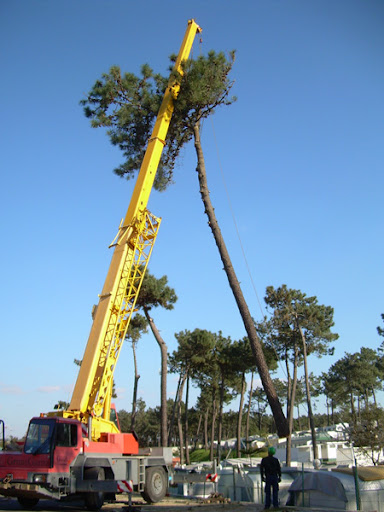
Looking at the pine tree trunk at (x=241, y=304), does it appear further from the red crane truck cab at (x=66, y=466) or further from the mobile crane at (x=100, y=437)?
the red crane truck cab at (x=66, y=466)

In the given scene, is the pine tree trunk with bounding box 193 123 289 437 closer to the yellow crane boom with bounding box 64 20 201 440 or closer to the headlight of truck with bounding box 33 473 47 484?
the yellow crane boom with bounding box 64 20 201 440

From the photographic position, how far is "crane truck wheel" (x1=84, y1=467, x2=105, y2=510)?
437 inches

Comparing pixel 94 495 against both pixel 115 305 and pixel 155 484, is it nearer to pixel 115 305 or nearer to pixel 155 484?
pixel 155 484

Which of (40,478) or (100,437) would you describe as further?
(100,437)

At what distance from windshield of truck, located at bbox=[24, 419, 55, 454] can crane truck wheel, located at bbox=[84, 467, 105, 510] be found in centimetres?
114

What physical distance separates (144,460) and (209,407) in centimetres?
5930

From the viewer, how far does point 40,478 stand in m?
10.4

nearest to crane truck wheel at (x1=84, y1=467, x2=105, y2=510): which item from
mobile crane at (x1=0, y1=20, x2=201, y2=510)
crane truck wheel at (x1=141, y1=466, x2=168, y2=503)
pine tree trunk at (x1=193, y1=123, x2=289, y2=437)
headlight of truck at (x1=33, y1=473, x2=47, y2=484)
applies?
mobile crane at (x1=0, y1=20, x2=201, y2=510)

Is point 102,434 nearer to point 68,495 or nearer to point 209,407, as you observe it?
point 68,495

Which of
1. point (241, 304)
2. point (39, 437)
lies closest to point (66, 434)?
point (39, 437)

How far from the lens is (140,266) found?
14906 millimetres

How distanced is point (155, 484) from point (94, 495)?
2.15 m

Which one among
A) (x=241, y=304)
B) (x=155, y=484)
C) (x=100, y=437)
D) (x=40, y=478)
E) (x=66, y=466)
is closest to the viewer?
(x=40, y=478)

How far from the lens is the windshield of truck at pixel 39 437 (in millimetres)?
10836
